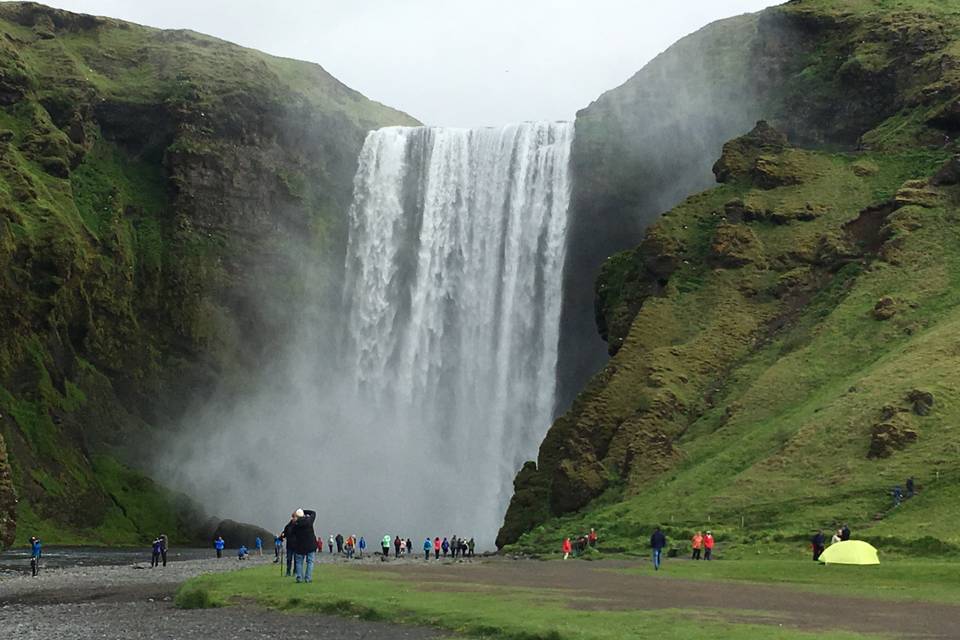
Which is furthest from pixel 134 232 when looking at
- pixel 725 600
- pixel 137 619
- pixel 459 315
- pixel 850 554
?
pixel 725 600

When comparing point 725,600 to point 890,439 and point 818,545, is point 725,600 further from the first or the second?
point 890,439

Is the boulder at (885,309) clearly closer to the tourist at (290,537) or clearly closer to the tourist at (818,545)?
the tourist at (818,545)

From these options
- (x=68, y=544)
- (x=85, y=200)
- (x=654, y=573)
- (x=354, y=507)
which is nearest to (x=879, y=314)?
(x=654, y=573)

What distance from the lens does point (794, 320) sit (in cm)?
7819

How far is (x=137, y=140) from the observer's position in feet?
428

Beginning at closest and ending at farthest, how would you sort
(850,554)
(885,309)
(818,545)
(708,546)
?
(850,554) → (818,545) → (708,546) → (885,309)

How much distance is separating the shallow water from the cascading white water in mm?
21646

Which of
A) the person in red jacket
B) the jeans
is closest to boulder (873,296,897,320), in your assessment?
the person in red jacket

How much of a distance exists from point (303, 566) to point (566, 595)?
9.87m

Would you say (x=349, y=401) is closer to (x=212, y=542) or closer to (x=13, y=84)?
(x=212, y=542)

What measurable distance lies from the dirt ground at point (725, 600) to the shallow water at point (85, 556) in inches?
1149

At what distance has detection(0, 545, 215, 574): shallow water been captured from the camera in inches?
2795

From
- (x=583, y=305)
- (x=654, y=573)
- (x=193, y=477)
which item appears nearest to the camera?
(x=654, y=573)

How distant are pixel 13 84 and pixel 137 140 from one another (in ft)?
43.9
